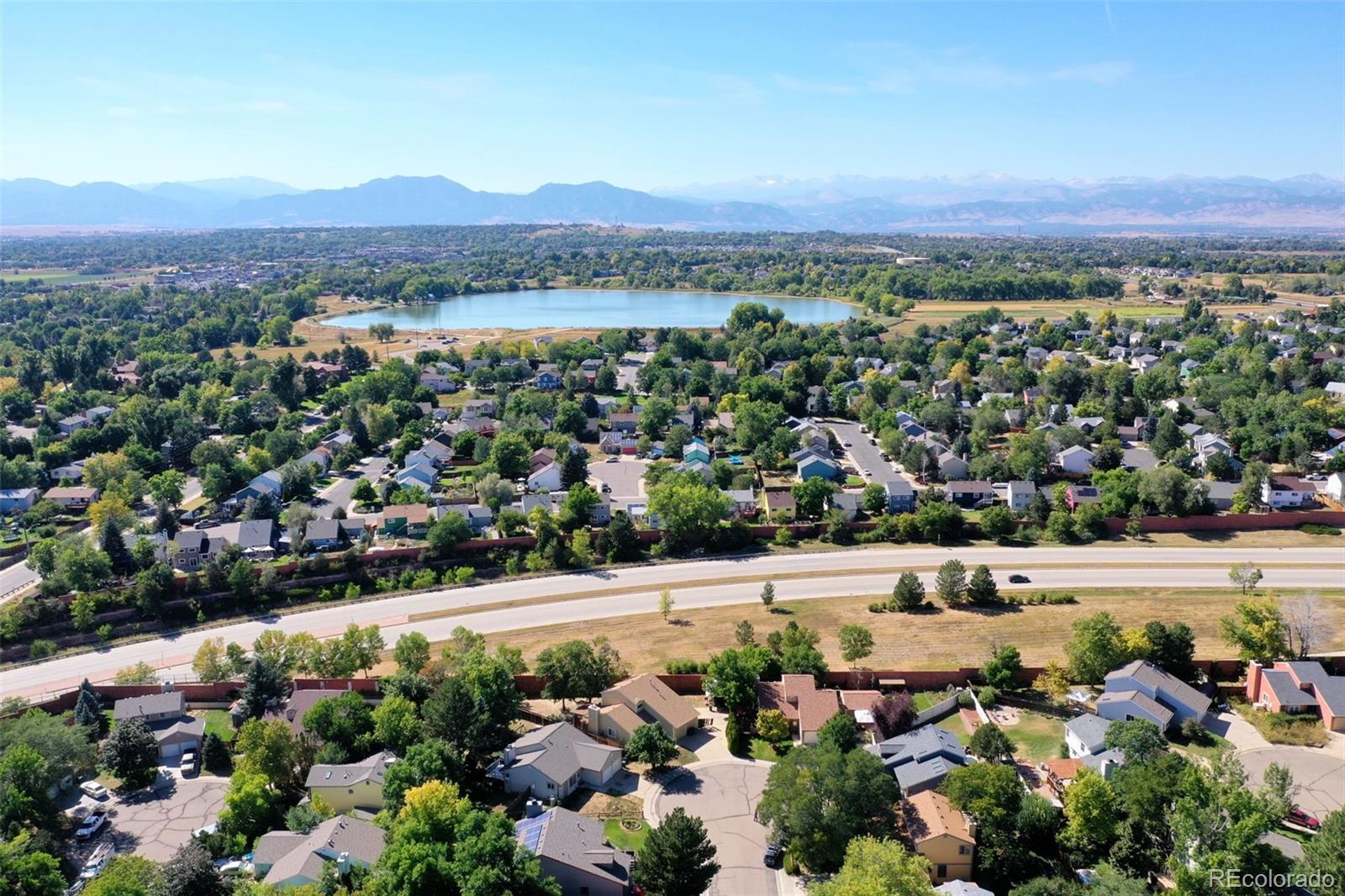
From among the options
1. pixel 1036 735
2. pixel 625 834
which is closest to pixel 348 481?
pixel 625 834

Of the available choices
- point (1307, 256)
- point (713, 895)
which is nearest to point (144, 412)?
point (713, 895)

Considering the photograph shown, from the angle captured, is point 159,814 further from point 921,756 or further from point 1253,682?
point 1253,682

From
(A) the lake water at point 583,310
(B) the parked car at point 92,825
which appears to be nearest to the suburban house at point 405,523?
(B) the parked car at point 92,825

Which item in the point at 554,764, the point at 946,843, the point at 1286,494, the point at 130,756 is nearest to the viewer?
the point at 946,843

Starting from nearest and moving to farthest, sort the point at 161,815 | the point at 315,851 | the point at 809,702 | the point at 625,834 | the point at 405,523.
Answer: the point at 315,851, the point at 625,834, the point at 161,815, the point at 809,702, the point at 405,523

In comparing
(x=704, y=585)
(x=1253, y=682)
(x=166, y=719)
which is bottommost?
(x=704, y=585)

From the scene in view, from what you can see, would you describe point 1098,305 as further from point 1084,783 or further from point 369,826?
point 369,826

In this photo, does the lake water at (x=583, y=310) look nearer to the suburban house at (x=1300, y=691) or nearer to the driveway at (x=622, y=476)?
the driveway at (x=622, y=476)
